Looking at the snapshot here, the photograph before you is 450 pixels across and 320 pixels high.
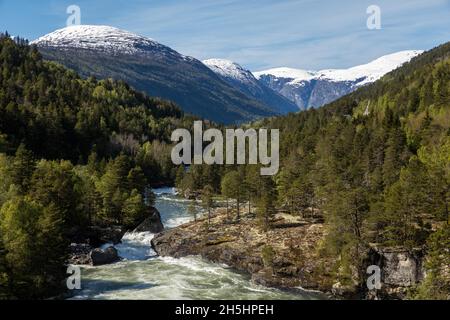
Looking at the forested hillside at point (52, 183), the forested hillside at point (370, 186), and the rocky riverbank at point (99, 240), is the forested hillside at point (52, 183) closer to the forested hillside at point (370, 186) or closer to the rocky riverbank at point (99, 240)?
the rocky riverbank at point (99, 240)

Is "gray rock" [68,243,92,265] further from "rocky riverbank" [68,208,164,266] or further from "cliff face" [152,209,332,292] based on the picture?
"cliff face" [152,209,332,292]

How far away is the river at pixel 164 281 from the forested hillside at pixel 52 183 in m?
5.58

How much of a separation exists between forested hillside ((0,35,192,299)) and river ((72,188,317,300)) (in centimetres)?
558

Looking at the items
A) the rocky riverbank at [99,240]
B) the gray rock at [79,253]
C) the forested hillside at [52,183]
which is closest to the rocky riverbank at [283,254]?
the rocky riverbank at [99,240]

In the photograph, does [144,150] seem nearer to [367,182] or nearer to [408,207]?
[367,182]

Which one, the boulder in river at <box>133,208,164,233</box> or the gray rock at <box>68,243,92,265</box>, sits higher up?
the boulder in river at <box>133,208,164,233</box>

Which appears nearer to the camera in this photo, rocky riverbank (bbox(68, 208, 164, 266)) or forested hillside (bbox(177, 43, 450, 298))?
forested hillside (bbox(177, 43, 450, 298))

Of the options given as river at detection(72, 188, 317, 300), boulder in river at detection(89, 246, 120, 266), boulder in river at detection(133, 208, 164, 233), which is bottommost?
river at detection(72, 188, 317, 300)

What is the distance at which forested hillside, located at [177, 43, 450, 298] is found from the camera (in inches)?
2516

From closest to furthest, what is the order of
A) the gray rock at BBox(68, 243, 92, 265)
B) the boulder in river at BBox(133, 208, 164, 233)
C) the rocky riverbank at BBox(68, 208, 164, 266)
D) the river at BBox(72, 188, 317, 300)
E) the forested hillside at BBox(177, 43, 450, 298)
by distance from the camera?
the river at BBox(72, 188, 317, 300)
the forested hillside at BBox(177, 43, 450, 298)
the gray rock at BBox(68, 243, 92, 265)
the rocky riverbank at BBox(68, 208, 164, 266)
the boulder in river at BBox(133, 208, 164, 233)

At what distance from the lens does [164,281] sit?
207 ft

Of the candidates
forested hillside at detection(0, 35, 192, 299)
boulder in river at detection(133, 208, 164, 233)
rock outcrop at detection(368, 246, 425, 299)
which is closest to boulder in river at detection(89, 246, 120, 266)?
forested hillside at detection(0, 35, 192, 299)

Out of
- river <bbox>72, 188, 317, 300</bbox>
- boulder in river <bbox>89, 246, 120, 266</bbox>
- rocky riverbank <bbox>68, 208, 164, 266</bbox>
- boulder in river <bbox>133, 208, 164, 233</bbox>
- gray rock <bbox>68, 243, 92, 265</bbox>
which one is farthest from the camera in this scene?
boulder in river <bbox>133, 208, 164, 233</bbox>
